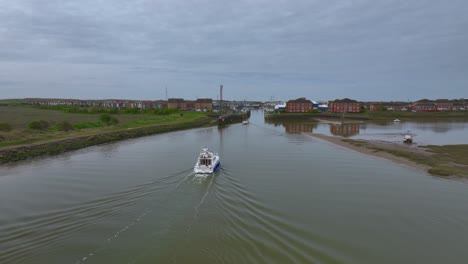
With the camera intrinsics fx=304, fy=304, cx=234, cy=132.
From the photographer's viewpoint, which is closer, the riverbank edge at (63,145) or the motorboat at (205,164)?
the motorboat at (205,164)

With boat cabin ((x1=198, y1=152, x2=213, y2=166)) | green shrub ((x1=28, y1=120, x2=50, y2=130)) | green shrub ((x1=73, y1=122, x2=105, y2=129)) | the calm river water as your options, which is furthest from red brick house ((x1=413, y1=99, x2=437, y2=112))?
green shrub ((x1=28, y1=120, x2=50, y2=130))

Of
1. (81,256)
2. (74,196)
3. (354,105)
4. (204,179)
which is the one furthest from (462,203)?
(354,105)

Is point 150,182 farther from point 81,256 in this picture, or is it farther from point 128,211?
point 81,256

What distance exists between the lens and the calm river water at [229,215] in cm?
1164

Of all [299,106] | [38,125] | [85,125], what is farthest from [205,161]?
[299,106]

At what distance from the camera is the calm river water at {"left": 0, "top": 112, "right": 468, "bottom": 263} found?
11.6 m

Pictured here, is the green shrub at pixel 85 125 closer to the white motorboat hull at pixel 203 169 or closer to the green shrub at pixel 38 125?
the green shrub at pixel 38 125

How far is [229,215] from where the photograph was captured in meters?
15.1

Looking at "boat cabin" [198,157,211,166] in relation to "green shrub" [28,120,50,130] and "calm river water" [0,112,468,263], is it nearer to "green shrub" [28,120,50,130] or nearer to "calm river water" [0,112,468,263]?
"calm river water" [0,112,468,263]

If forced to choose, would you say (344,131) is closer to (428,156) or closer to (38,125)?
(428,156)

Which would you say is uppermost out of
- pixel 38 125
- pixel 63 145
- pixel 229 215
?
pixel 38 125

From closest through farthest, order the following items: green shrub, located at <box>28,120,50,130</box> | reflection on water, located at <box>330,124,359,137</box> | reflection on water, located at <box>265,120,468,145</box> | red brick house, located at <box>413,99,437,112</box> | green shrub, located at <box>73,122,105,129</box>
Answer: green shrub, located at <box>28,120,50,130</box> < reflection on water, located at <box>265,120,468,145</box> < green shrub, located at <box>73,122,105,129</box> < reflection on water, located at <box>330,124,359,137</box> < red brick house, located at <box>413,99,437,112</box>

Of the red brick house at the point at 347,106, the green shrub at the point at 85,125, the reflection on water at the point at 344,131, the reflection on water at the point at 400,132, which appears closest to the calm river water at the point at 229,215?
the green shrub at the point at 85,125

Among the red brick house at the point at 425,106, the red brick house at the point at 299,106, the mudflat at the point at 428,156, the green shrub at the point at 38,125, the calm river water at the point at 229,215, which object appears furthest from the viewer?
the red brick house at the point at 425,106
